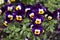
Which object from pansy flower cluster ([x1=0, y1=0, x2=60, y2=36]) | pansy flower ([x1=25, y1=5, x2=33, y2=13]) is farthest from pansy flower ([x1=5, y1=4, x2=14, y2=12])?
pansy flower ([x1=25, y1=5, x2=33, y2=13])

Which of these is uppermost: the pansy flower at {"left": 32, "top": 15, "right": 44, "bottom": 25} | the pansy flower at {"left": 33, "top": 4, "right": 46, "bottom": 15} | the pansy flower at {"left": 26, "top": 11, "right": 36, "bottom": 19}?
the pansy flower at {"left": 33, "top": 4, "right": 46, "bottom": 15}

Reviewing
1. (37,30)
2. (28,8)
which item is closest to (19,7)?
(28,8)

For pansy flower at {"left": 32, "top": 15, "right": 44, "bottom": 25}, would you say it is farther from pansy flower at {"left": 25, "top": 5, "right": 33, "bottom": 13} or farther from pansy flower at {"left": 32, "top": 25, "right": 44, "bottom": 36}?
pansy flower at {"left": 25, "top": 5, "right": 33, "bottom": 13}

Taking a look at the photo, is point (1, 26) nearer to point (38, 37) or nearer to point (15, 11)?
point (15, 11)

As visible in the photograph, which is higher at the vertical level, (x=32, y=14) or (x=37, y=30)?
(x=32, y=14)

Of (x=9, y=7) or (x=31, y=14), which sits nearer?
(x=31, y=14)

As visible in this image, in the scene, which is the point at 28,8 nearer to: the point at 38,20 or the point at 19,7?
the point at 19,7

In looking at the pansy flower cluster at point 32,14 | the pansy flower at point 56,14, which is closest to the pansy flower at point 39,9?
the pansy flower cluster at point 32,14

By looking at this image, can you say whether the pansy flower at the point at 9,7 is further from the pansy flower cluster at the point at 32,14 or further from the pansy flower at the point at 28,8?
the pansy flower at the point at 28,8
